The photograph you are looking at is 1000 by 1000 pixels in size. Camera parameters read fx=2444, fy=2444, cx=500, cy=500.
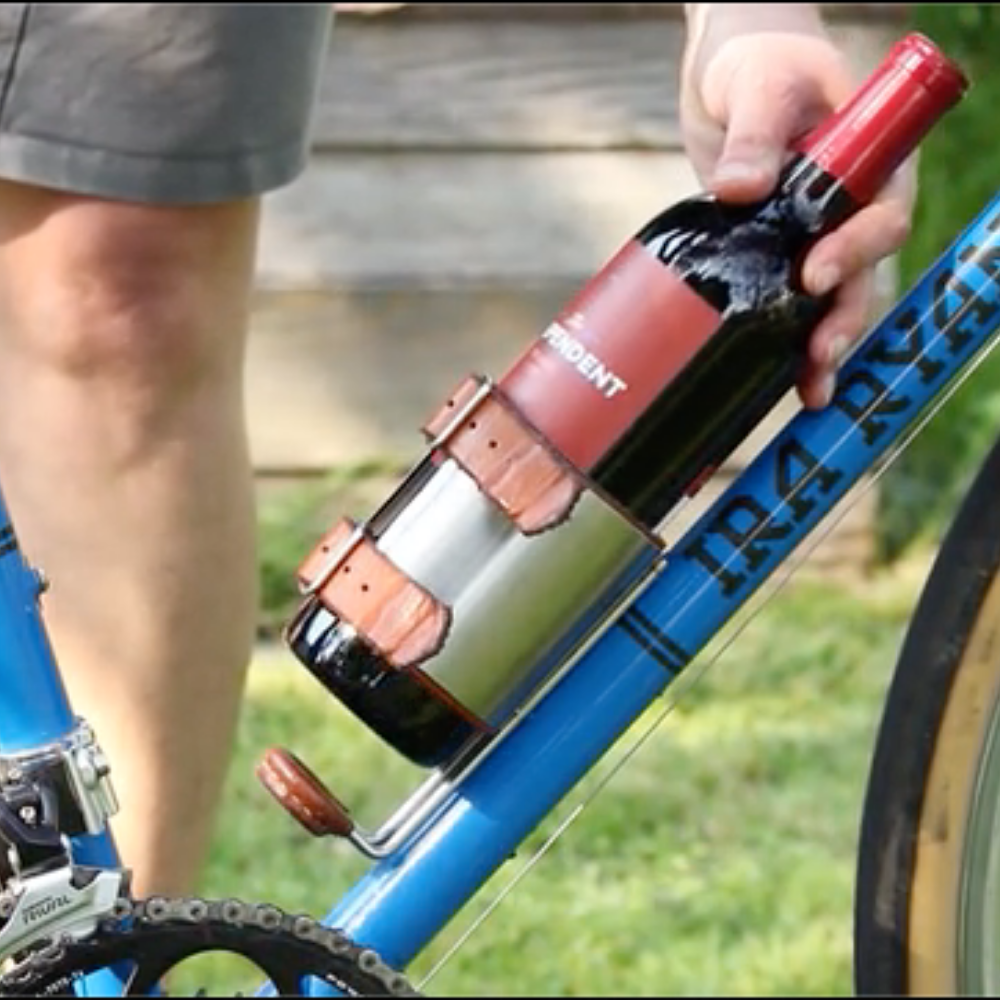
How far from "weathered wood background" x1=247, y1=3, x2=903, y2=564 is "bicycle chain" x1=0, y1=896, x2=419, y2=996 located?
1726 millimetres

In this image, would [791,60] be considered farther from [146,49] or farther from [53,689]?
[53,689]

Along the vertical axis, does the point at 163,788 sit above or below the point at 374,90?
below

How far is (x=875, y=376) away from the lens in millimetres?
1056

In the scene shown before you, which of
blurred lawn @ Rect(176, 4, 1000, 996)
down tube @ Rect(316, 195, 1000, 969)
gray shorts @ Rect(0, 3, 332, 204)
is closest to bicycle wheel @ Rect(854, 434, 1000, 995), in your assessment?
down tube @ Rect(316, 195, 1000, 969)

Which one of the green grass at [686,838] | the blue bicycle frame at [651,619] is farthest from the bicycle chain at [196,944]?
the green grass at [686,838]

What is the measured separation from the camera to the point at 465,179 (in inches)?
107

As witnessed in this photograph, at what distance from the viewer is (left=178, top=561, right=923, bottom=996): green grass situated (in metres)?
1.92

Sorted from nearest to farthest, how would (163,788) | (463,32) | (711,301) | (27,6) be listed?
(711,301) < (27,6) < (163,788) < (463,32)

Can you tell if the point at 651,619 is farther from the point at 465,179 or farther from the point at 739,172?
the point at 465,179

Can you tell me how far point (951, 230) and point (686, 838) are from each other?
92 cm

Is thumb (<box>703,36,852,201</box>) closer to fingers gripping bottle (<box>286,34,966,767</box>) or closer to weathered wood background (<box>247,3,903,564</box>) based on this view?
fingers gripping bottle (<box>286,34,966,767</box>)

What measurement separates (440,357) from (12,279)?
156cm

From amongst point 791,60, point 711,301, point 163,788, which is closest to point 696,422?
point 711,301

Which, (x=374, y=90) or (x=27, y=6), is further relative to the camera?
(x=374, y=90)
